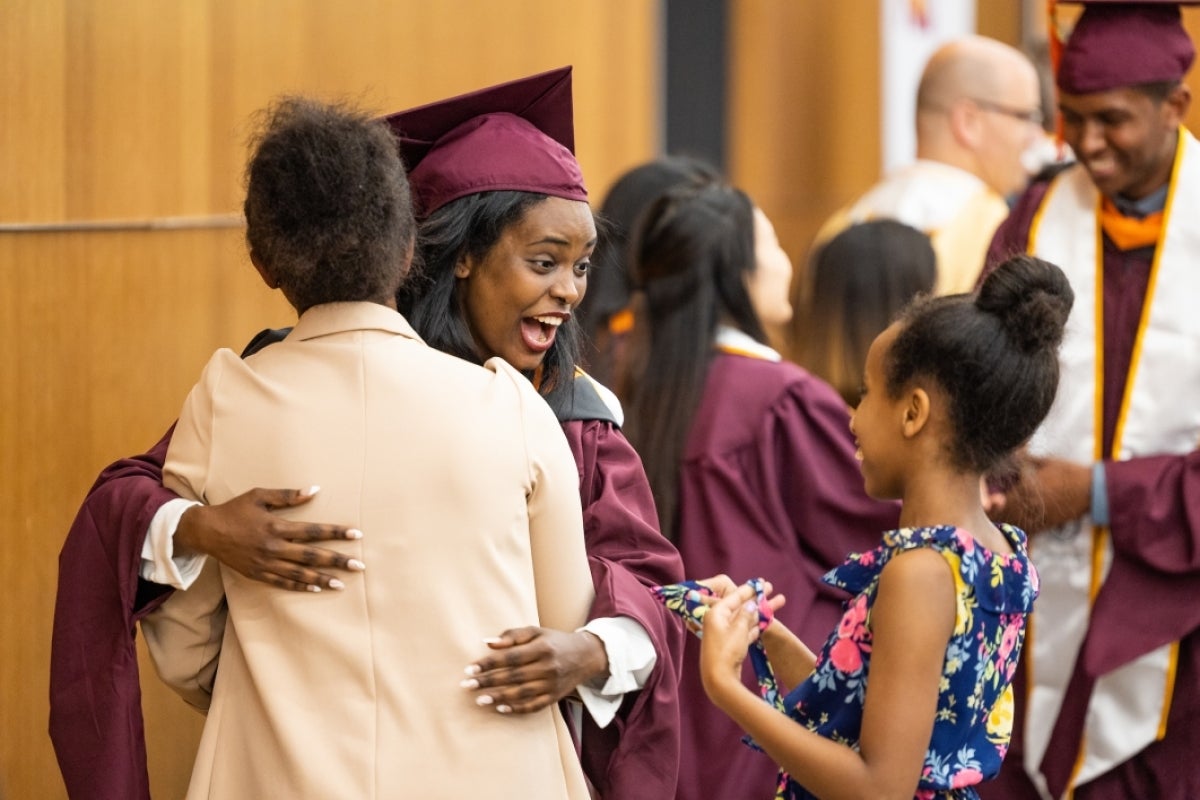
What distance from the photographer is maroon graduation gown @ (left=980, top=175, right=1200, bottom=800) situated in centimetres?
334

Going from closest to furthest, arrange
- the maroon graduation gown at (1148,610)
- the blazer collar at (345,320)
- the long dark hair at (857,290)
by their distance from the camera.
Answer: the blazer collar at (345,320) → the maroon graduation gown at (1148,610) → the long dark hair at (857,290)

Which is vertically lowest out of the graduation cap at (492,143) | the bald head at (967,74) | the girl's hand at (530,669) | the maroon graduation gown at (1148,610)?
the maroon graduation gown at (1148,610)

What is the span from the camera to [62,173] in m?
2.77

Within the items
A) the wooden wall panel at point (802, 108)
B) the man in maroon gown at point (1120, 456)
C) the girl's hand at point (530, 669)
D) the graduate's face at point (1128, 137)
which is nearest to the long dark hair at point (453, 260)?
the girl's hand at point (530, 669)

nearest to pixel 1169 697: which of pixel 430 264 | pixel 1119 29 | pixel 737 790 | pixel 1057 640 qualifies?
pixel 1057 640

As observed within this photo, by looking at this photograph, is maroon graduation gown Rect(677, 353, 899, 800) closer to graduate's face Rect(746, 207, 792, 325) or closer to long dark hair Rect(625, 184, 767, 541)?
long dark hair Rect(625, 184, 767, 541)

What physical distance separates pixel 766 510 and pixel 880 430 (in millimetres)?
1174

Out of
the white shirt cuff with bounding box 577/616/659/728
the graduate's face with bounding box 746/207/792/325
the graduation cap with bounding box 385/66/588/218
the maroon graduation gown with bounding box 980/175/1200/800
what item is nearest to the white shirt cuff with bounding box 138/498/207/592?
the white shirt cuff with bounding box 577/616/659/728

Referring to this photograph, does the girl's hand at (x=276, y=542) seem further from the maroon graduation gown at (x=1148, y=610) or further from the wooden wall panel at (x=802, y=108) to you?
the wooden wall panel at (x=802, y=108)

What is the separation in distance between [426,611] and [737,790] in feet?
5.21

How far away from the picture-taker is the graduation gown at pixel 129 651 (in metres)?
2.13

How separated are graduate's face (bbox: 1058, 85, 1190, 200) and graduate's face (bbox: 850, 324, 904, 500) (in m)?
1.40

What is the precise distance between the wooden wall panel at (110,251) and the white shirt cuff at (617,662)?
1.03m

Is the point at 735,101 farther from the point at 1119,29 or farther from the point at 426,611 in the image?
the point at 426,611
